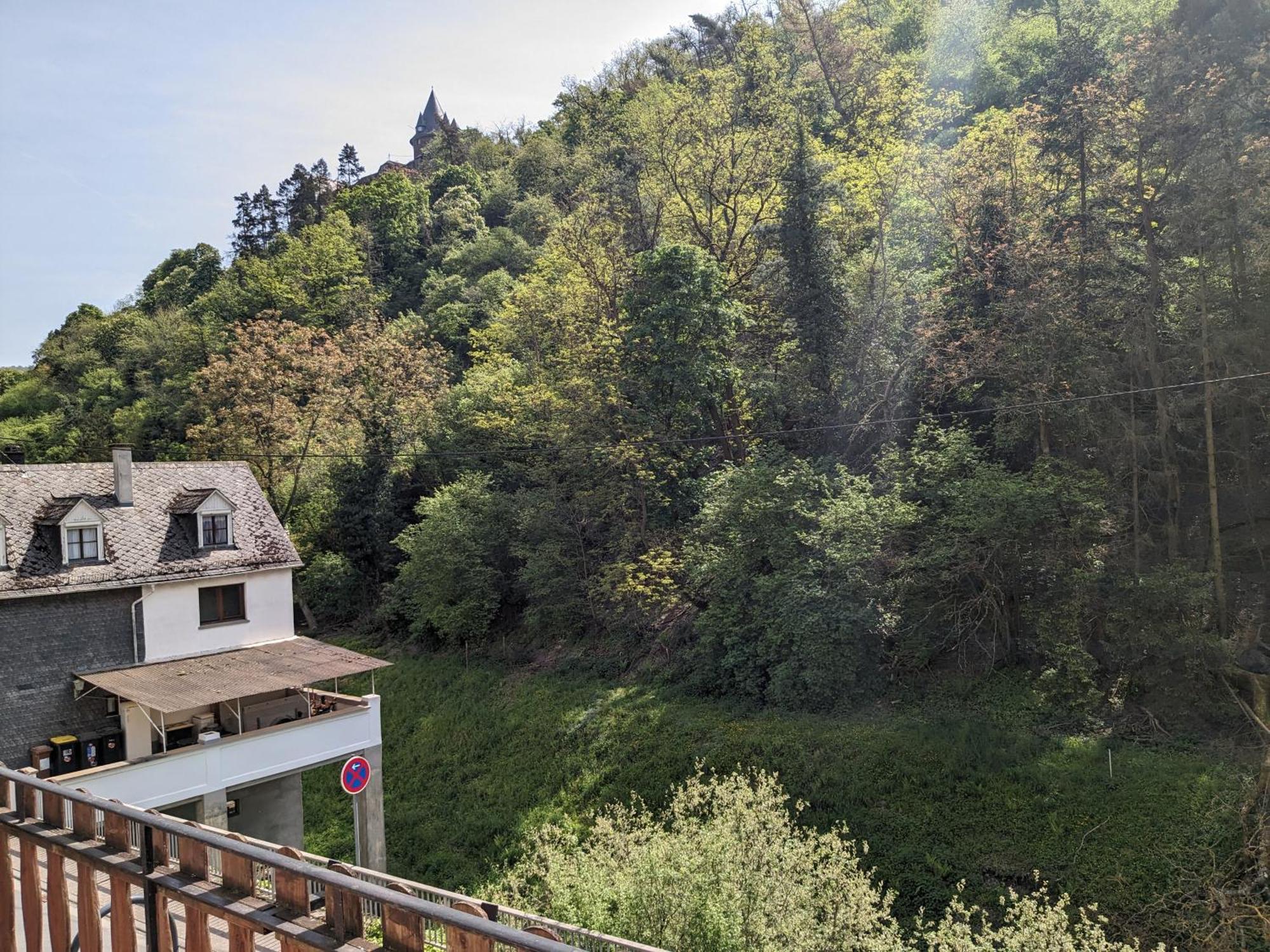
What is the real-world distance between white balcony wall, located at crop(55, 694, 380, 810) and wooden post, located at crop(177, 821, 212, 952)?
1114 centimetres

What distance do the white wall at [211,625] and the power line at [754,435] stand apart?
8.52m

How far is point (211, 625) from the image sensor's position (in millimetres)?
15695

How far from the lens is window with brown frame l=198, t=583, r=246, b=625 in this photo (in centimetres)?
1577

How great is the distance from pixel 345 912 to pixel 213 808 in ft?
43.0

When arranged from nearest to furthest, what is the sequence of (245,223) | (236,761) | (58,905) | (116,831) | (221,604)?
(116,831) → (58,905) → (236,761) → (221,604) → (245,223)

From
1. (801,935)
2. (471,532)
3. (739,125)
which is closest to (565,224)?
(739,125)

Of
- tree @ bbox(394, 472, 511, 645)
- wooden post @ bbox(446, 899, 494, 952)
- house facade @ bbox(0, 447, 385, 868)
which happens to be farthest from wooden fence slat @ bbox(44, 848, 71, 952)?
tree @ bbox(394, 472, 511, 645)

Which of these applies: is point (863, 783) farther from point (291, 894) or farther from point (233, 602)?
point (291, 894)

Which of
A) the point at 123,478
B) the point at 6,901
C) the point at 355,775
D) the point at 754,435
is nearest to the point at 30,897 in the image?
the point at 6,901

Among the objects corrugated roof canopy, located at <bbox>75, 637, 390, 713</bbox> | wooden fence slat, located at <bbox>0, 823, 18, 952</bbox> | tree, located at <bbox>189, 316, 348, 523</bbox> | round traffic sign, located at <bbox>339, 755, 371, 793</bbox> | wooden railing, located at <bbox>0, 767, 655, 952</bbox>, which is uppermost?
tree, located at <bbox>189, 316, 348, 523</bbox>

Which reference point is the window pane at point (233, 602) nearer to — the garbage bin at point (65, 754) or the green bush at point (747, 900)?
the garbage bin at point (65, 754)

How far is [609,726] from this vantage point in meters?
18.2

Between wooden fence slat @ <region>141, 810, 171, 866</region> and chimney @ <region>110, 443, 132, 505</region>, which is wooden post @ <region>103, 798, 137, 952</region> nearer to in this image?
wooden fence slat @ <region>141, 810, 171, 866</region>

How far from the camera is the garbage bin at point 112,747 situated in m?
13.5
